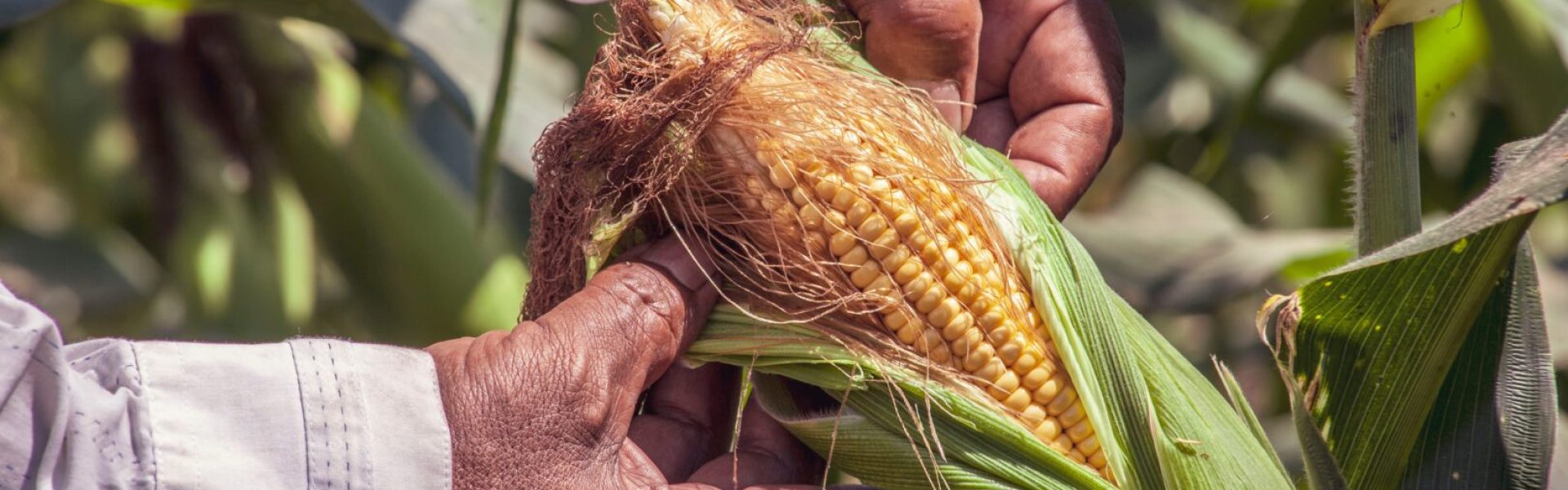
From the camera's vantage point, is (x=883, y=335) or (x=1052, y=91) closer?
(x=883, y=335)

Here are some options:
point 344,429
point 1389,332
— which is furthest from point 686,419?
point 1389,332

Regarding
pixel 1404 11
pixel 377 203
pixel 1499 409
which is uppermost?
pixel 1404 11

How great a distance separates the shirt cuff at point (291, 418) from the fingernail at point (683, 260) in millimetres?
228

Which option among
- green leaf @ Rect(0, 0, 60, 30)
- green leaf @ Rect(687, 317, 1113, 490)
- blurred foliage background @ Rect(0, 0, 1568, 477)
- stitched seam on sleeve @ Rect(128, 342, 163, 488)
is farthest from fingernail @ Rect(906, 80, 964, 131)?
green leaf @ Rect(0, 0, 60, 30)

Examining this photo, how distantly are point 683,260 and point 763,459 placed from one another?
187 mm

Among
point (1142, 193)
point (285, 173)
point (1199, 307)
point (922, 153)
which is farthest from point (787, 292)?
point (285, 173)

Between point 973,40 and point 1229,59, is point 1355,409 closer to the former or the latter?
point 973,40

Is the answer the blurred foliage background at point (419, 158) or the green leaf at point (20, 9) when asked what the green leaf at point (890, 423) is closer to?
the blurred foliage background at point (419, 158)

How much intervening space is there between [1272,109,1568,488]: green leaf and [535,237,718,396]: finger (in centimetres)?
46

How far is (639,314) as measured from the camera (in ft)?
3.22

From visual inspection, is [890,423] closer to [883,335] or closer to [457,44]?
[883,335]

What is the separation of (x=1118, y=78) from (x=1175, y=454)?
0.40 m

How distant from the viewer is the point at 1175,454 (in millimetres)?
998

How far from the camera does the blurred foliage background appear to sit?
202cm
